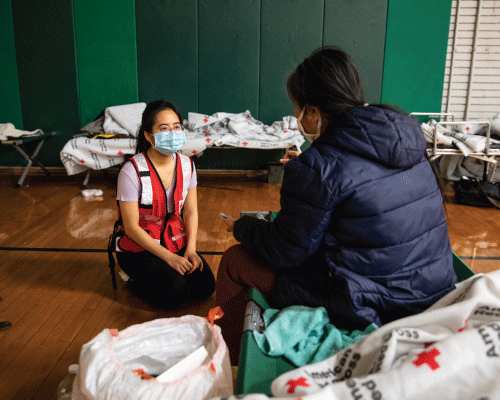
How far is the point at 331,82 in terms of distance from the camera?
130 cm

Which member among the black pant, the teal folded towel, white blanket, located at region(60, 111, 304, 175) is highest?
the teal folded towel

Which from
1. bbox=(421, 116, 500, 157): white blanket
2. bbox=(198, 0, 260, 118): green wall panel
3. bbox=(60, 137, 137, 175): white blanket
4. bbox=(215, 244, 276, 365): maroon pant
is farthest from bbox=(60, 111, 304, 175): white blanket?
bbox=(215, 244, 276, 365): maroon pant

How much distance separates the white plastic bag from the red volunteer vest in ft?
2.74

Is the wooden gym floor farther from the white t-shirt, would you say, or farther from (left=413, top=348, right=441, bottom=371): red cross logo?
(left=413, top=348, right=441, bottom=371): red cross logo

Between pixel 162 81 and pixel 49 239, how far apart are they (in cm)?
281

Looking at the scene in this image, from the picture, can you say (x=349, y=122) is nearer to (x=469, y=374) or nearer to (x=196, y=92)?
(x=469, y=374)

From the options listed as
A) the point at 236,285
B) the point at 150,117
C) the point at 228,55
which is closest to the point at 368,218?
the point at 236,285

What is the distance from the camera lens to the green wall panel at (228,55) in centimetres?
509

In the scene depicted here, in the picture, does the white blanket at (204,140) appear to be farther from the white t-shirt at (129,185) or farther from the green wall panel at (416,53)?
the white t-shirt at (129,185)

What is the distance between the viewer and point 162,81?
5.27m

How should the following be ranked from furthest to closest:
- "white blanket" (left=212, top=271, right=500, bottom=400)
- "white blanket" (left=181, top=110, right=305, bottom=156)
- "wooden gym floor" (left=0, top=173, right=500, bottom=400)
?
"white blanket" (left=181, top=110, right=305, bottom=156) < "wooden gym floor" (left=0, top=173, right=500, bottom=400) < "white blanket" (left=212, top=271, right=500, bottom=400)

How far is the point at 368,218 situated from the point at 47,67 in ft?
16.4

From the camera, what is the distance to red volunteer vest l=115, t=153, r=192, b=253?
211cm

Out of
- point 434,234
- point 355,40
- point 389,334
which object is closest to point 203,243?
point 434,234
